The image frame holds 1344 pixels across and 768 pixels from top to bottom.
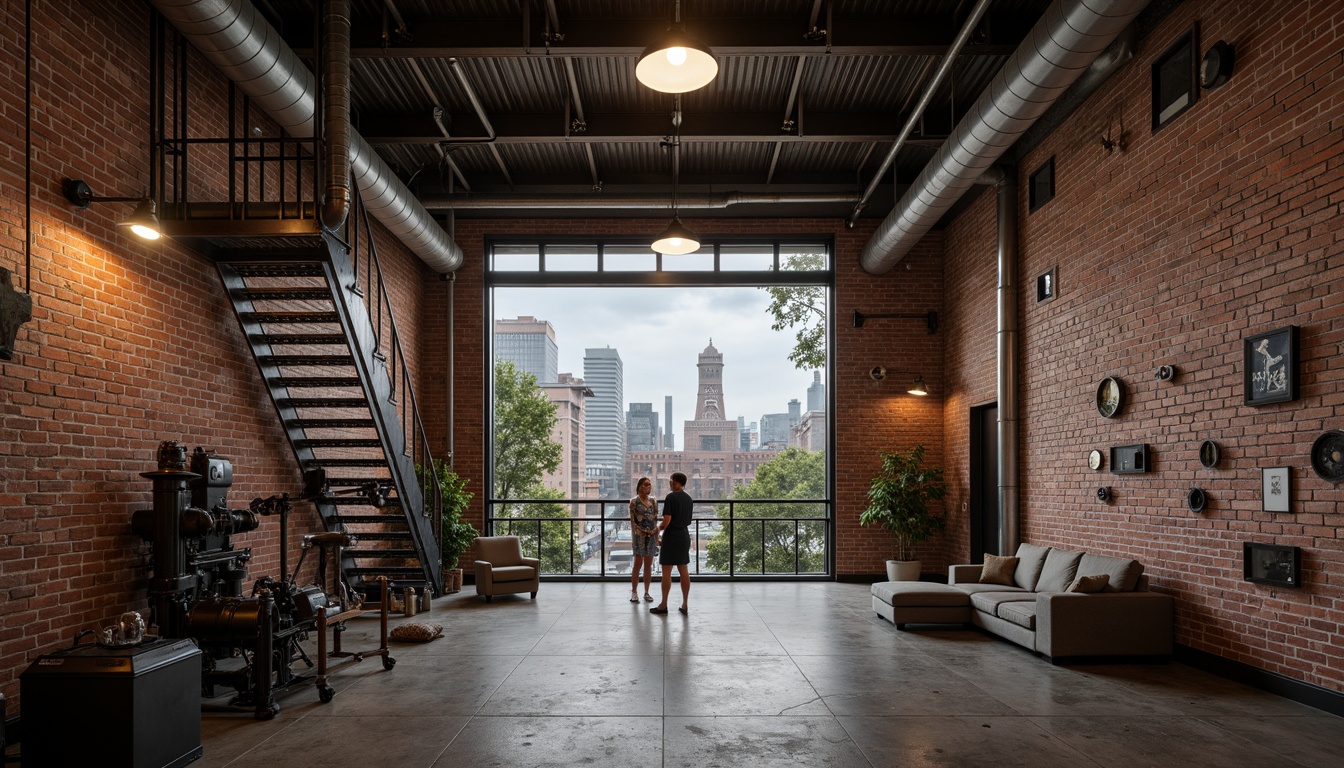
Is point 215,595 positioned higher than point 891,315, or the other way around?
point 891,315

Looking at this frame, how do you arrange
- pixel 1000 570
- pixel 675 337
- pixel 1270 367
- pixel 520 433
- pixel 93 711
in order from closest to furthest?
pixel 93 711, pixel 1270 367, pixel 1000 570, pixel 675 337, pixel 520 433

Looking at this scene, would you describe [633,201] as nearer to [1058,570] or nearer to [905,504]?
[905,504]

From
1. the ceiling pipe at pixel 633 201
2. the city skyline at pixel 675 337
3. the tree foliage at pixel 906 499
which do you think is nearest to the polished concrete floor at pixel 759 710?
the tree foliage at pixel 906 499

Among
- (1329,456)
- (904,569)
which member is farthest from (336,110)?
(904,569)

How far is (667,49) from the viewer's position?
5.00 metres

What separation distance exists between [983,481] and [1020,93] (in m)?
5.72

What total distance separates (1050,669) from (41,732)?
6387 mm

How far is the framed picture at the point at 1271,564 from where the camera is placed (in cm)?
522

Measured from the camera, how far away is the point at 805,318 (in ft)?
40.5

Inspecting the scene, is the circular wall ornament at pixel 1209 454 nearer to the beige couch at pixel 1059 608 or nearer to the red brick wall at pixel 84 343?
the beige couch at pixel 1059 608

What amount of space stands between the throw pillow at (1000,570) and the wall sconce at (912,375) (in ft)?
11.0

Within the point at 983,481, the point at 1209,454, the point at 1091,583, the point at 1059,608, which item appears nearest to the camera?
the point at 1209,454

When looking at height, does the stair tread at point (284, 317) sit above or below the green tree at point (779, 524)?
above

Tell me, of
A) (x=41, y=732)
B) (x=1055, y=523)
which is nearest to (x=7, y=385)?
(x=41, y=732)
